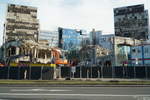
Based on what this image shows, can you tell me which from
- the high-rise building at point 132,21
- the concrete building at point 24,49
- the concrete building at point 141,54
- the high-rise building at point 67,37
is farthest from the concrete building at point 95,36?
the concrete building at point 24,49

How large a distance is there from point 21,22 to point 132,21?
5943 centimetres

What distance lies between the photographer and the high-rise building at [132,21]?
10188cm

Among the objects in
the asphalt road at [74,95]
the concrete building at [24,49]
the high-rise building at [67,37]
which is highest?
the high-rise building at [67,37]

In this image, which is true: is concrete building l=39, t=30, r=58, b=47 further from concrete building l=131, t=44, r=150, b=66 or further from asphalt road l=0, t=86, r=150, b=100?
asphalt road l=0, t=86, r=150, b=100

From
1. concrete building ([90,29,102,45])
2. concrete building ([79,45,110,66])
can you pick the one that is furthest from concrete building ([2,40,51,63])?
concrete building ([90,29,102,45])

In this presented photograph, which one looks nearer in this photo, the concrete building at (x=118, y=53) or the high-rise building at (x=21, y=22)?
the concrete building at (x=118, y=53)

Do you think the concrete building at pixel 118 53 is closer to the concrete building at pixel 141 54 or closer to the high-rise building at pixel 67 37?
the concrete building at pixel 141 54

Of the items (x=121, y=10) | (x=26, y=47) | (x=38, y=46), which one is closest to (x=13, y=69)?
(x=26, y=47)

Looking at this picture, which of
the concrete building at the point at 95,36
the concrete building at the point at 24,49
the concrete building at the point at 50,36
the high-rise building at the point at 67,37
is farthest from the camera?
the concrete building at the point at 95,36

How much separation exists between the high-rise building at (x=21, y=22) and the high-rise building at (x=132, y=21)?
45459 millimetres

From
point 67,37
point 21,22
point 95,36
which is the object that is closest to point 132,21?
point 95,36

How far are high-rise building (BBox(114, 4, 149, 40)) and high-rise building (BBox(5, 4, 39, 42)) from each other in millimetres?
45459

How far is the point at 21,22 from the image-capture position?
10069 cm

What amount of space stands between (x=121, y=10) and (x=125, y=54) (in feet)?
116
